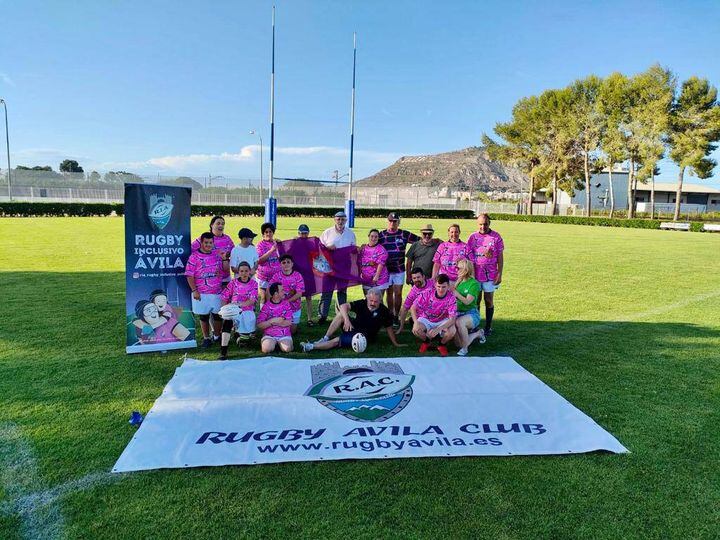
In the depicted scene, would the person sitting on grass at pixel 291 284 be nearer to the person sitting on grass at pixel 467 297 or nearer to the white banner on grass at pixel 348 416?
the white banner on grass at pixel 348 416

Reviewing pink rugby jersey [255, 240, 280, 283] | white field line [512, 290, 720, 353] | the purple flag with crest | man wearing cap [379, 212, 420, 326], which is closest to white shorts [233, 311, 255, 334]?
pink rugby jersey [255, 240, 280, 283]

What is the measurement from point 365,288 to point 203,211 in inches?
1280

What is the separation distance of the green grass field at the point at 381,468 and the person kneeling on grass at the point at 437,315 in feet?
1.55

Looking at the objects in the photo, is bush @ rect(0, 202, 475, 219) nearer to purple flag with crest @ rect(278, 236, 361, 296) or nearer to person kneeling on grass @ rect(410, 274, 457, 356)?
purple flag with crest @ rect(278, 236, 361, 296)

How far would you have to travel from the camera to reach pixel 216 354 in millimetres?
6168

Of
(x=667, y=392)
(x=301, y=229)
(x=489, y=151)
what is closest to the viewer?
(x=667, y=392)

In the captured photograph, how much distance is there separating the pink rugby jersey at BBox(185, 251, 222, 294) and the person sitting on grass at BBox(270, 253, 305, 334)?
818 millimetres

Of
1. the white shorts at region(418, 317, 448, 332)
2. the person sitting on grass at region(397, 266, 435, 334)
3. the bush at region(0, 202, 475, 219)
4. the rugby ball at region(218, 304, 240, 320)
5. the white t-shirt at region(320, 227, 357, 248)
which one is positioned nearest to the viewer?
the rugby ball at region(218, 304, 240, 320)

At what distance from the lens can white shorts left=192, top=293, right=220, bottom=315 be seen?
6.37 metres

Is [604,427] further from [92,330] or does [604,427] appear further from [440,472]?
[92,330]

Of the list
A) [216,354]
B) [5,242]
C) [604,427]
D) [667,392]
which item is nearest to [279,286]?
[216,354]

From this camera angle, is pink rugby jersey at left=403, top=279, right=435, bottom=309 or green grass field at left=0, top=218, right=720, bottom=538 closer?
green grass field at left=0, top=218, right=720, bottom=538

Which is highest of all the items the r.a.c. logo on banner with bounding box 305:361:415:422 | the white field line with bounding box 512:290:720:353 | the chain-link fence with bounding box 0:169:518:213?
the chain-link fence with bounding box 0:169:518:213

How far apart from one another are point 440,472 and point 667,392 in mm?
3080
